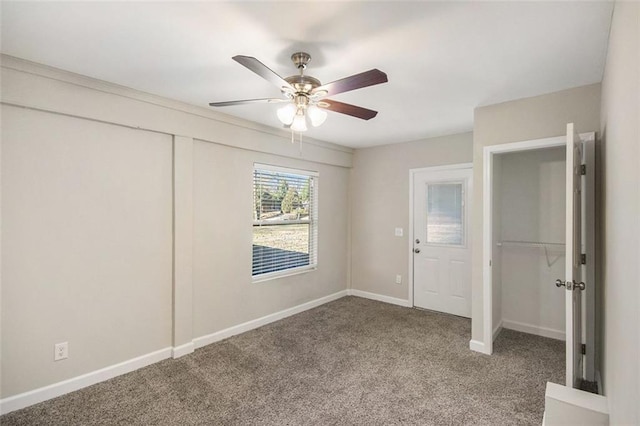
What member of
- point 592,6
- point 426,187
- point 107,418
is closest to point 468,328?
point 426,187

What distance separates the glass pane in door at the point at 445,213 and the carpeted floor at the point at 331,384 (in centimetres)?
127

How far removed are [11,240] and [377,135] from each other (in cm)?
383

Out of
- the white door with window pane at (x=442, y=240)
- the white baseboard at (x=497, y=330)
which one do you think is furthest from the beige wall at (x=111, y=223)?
the white baseboard at (x=497, y=330)

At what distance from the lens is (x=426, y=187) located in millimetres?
4559

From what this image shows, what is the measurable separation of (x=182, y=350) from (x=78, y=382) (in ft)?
2.68

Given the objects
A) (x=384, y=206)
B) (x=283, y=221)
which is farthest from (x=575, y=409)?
(x=384, y=206)

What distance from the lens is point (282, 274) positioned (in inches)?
166

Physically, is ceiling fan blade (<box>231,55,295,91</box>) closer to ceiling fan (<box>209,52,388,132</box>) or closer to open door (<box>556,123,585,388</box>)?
ceiling fan (<box>209,52,388,132</box>)

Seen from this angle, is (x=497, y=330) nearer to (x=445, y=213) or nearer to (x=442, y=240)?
(x=442, y=240)

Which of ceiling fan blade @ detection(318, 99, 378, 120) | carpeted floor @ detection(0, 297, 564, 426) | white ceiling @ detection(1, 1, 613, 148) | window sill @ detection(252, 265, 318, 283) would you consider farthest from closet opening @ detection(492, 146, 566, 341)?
window sill @ detection(252, 265, 318, 283)

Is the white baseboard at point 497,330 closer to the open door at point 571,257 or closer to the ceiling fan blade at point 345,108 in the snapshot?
the open door at point 571,257

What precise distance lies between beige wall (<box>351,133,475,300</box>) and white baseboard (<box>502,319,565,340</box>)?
1330 mm

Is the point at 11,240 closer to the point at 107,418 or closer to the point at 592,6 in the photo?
the point at 107,418

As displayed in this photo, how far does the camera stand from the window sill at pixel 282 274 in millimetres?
3928
